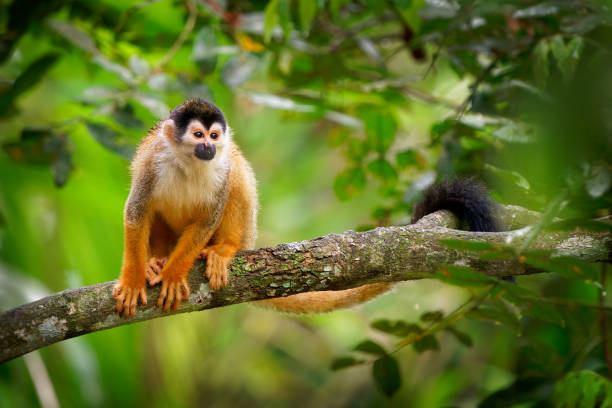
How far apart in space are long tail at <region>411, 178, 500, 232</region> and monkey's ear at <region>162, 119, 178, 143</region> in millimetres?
1115

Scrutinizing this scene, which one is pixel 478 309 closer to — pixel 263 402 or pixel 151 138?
pixel 151 138

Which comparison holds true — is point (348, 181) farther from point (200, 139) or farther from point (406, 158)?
point (200, 139)

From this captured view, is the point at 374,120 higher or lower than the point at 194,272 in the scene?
higher

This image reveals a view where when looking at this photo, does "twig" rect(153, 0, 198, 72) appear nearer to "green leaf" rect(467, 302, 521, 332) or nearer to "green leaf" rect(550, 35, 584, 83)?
"green leaf" rect(550, 35, 584, 83)

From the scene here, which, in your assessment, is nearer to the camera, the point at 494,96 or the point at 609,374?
the point at 609,374

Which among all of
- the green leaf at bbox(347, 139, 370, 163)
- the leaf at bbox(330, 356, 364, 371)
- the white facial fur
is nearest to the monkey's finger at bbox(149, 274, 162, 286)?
the white facial fur

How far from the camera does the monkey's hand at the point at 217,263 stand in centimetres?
206

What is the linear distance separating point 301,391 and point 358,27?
329cm

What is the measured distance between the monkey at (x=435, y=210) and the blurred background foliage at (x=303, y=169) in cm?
9

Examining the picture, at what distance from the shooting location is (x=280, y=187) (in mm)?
4988

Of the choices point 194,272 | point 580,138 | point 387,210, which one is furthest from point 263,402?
point 580,138

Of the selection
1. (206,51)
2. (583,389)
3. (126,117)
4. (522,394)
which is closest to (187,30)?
(206,51)

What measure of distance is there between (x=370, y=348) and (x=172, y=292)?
0.77 metres

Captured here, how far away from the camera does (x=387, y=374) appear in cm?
221
